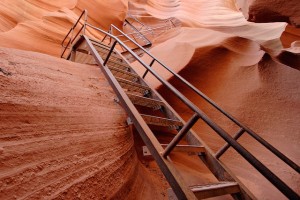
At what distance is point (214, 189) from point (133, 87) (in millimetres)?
2503

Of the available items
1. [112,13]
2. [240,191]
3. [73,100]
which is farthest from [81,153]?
[112,13]

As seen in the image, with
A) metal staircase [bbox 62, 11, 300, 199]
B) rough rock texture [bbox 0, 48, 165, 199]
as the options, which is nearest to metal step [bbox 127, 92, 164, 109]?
metal staircase [bbox 62, 11, 300, 199]

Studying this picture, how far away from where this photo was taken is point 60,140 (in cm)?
255

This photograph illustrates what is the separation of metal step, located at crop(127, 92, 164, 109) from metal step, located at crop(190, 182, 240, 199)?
170cm

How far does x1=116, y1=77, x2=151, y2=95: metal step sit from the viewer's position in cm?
420

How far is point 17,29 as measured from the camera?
8570 millimetres

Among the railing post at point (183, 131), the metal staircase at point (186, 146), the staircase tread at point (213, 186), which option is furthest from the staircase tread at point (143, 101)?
the staircase tread at point (213, 186)

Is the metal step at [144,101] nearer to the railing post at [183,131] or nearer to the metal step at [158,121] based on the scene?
the metal step at [158,121]

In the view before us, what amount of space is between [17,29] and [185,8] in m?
12.1

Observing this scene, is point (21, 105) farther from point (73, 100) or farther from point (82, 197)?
point (82, 197)

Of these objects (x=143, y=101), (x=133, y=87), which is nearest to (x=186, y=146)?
(x=143, y=101)

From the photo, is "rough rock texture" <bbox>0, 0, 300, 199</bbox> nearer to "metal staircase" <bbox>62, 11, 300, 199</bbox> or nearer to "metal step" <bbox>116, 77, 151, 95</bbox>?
"metal step" <bbox>116, 77, 151, 95</bbox>

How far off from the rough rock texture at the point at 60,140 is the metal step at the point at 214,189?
0.92m

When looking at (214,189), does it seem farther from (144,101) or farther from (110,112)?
(110,112)
